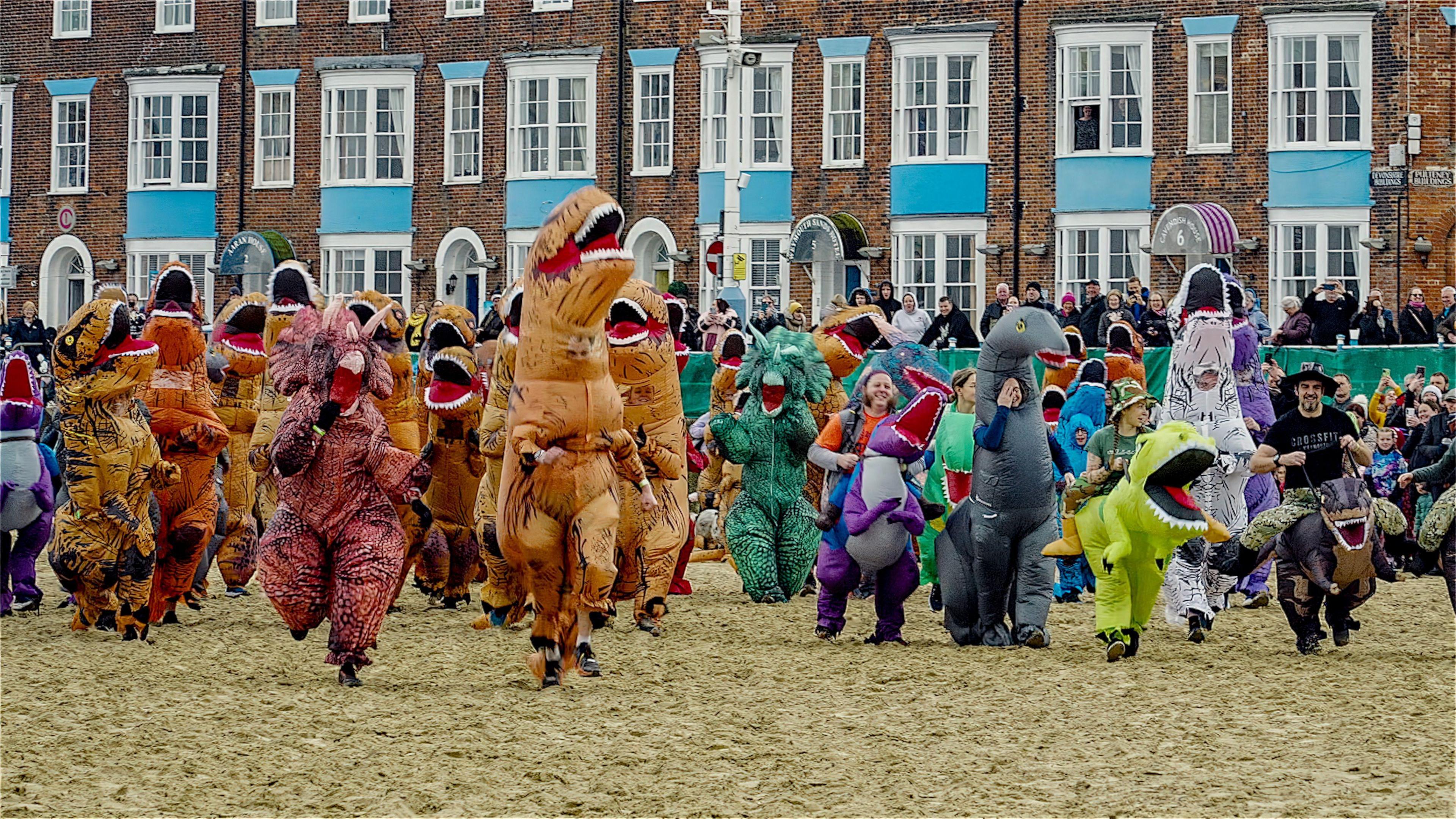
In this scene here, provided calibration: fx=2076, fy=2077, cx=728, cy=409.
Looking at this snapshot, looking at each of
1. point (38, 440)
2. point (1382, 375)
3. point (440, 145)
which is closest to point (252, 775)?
point (38, 440)

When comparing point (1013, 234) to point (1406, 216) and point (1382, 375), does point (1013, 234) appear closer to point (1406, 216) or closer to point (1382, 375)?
point (1406, 216)

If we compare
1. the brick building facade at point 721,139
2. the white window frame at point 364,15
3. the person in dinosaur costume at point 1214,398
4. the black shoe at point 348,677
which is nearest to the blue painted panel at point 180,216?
the brick building facade at point 721,139

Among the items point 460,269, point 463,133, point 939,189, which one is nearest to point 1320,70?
point 939,189

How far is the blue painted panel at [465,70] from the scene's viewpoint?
3741 cm

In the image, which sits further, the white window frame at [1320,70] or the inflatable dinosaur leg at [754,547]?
the white window frame at [1320,70]

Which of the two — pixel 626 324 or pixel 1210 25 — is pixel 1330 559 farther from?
pixel 1210 25

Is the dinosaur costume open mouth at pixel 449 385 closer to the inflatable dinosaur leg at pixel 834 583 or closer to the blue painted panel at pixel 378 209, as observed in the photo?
the inflatable dinosaur leg at pixel 834 583

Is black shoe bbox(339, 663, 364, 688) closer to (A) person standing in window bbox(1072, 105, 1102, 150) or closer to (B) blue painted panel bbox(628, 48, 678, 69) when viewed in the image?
(A) person standing in window bbox(1072, 105, 1102, 150)

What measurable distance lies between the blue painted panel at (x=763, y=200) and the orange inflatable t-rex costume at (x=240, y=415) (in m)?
20.4

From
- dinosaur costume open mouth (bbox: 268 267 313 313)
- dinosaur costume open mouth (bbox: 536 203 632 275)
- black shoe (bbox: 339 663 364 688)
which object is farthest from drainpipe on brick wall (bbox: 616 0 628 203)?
dinosaur costume open mouth (bbox: 536 203 632 275)

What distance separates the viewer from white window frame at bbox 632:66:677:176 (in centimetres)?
3600

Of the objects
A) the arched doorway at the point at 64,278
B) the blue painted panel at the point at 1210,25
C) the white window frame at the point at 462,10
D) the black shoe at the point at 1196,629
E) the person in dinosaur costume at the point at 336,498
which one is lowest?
the black shoe at the point at 1196,629

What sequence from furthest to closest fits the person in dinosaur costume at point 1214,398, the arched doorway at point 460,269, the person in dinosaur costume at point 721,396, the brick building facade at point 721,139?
the arched doorway at point 460,269 < the brick building facade at point 721,139 < the person in dinosaur costume at point 721,396 < the person in dinosaur costume at point 1214,398

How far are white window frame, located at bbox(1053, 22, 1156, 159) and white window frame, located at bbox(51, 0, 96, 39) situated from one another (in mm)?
18800
